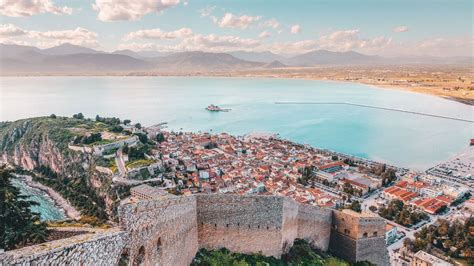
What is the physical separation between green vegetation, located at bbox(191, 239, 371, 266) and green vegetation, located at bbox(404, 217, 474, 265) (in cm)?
939

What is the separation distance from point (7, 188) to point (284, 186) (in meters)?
26.6

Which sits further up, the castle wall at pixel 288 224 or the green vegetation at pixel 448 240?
the castle wall at pixel 288 224

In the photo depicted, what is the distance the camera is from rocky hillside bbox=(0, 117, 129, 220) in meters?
27.5

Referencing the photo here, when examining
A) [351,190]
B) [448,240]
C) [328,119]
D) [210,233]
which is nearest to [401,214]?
[448,240]

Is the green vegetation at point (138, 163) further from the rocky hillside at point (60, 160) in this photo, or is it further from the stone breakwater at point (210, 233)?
the stone breakwater at point (210, 233)

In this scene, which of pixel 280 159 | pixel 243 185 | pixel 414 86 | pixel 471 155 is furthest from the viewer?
pixel 414 86

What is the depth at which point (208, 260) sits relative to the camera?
9859mm

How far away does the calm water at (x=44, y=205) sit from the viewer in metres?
25.3

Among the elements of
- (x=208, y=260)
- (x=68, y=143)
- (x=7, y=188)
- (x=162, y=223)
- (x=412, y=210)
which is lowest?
(x=412, y=210)

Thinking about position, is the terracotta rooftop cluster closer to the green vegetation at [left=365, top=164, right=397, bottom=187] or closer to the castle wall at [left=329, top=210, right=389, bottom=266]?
the green vegetation at [left=365, top=164, right=397, bottom=187]

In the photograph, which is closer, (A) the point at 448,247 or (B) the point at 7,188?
(B) the point at 7,188

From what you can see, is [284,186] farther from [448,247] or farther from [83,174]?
[83,174]

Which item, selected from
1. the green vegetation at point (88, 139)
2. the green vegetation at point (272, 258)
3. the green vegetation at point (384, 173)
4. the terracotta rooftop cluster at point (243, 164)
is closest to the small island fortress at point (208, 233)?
the green vegetation at point (272, 258)

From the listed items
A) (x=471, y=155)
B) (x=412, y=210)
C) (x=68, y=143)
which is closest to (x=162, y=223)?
(x=412, y=210)
